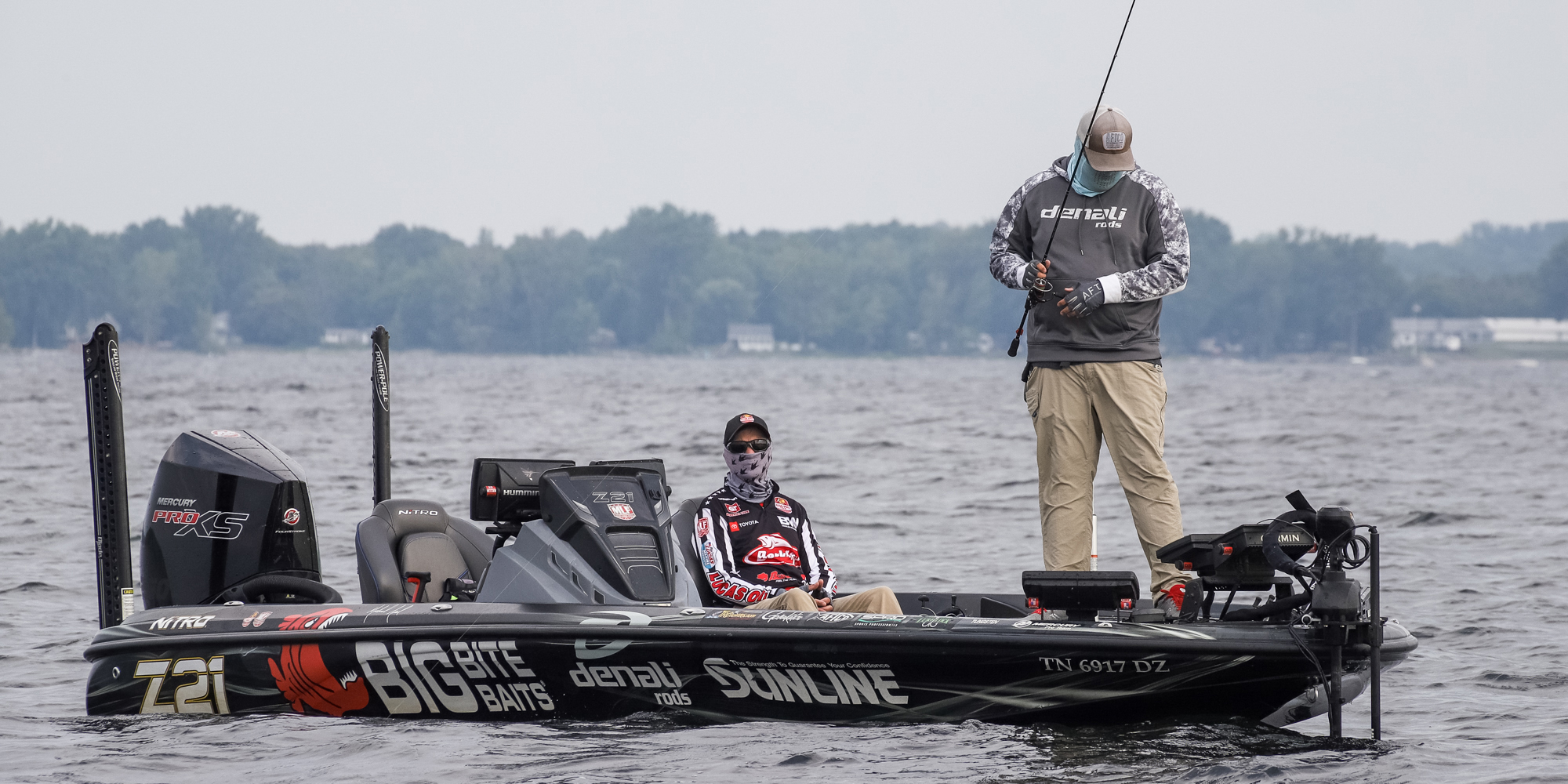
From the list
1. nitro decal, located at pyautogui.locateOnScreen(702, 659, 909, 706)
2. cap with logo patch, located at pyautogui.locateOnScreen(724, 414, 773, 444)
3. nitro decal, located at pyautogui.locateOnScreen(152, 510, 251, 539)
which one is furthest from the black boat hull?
cap with logo patch, located at pyautogui.locateOnScreen(724, 414, 773, 444)

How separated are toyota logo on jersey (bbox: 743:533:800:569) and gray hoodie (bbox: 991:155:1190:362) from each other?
130 centimetres

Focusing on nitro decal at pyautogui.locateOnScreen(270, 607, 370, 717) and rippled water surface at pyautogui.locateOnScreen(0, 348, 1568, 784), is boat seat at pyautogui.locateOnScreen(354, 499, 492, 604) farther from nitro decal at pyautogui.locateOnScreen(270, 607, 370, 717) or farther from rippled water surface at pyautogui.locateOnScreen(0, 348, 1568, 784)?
rippled water surface at pyautogui.locateOnScreen(0, 348, 1568, 784)

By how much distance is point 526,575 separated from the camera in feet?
21.8

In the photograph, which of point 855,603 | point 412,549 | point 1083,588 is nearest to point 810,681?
point 855,603

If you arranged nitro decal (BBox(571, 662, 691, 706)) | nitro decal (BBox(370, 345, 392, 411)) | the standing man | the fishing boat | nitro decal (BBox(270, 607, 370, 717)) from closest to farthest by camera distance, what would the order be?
the fishing boat → nitro decal (BBox(571, 662, 691, 706)) → nitro decal (BBox(270, 607, 370, 717)) → the standing man → nitro decal (BBox(370, 345, 392, 411))

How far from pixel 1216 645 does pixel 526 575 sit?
105 inches

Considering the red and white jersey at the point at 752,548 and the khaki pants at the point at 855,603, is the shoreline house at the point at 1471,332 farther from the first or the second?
the khaki pants at the point at 855,603

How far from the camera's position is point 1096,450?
7.08 m

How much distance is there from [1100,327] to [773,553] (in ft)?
5.35

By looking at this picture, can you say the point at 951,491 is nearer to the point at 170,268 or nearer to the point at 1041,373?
the point at 1041,373

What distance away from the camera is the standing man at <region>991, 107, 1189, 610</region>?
6.81 metres

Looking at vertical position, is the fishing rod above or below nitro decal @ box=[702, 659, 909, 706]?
above

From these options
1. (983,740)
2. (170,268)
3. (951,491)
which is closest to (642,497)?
(983,740)

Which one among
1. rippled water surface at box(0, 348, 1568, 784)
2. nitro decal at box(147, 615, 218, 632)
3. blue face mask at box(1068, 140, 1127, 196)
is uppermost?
blue face mask at box(1068, 140, 1127, 196)
